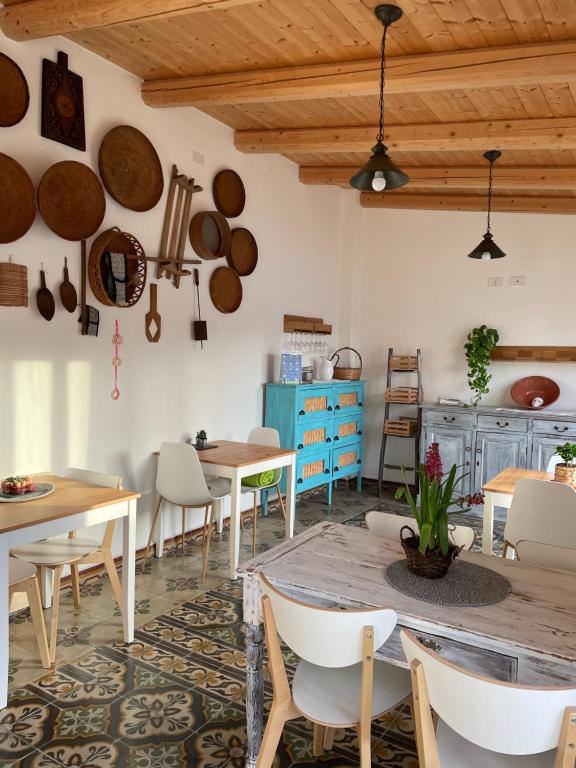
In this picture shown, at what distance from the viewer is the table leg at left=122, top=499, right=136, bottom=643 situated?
117 inches

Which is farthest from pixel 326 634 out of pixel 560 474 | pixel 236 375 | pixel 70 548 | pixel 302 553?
pixel 236 375

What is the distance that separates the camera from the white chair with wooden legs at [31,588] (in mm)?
2615

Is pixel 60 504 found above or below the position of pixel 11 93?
below

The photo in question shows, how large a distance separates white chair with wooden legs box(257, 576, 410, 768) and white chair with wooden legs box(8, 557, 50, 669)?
4.33 ft

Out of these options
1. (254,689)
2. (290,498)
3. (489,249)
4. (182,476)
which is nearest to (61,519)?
(254,689)

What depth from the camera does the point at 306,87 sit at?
358cm

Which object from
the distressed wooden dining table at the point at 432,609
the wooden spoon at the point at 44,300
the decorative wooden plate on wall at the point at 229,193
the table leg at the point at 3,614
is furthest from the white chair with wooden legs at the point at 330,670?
the decorative wooden plate on wall at the point at 229,193

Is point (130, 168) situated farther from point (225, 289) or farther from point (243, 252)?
point (243, 252)

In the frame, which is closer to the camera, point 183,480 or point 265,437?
point 183,480

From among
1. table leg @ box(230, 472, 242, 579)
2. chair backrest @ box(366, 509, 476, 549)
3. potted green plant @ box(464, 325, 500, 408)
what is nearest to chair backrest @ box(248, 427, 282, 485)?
table leg @ box(230, 472, 242, 579)

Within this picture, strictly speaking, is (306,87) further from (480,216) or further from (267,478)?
(480,216)

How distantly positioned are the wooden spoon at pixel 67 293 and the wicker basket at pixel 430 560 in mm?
2482

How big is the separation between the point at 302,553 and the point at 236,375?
9.99 ft

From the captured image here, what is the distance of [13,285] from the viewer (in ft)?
10.5
